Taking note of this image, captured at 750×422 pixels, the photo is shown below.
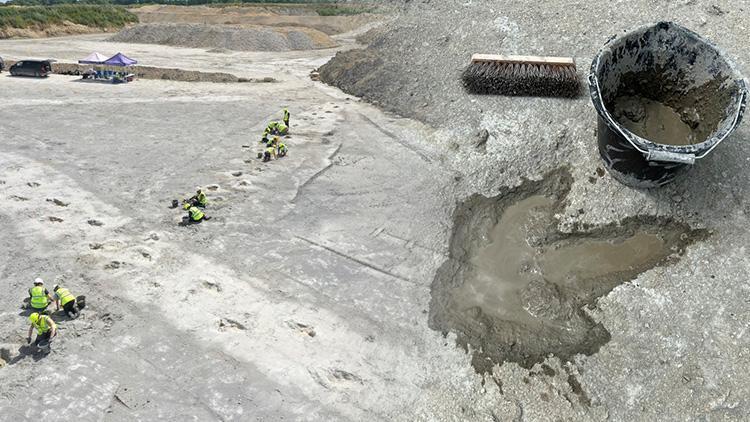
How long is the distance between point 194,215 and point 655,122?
474 inches

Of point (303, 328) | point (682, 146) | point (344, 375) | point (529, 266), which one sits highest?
point (682, 146)

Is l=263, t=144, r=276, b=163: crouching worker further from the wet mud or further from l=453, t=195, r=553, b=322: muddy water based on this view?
the wet mud

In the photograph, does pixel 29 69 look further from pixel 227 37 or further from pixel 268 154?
pixel 268 154

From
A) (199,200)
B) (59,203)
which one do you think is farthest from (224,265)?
(59,203)

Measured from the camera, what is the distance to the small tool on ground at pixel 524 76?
47.2ft

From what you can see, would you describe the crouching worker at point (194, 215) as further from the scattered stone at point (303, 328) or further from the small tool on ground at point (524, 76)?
the small tool on ground at point (524, 76)

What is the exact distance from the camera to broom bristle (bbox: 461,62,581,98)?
565 inches

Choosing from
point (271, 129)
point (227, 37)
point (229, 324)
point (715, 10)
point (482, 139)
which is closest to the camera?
point (229, 324)

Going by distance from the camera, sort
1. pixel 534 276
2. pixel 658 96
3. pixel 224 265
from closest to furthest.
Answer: pixel 534 276
pixel 224 265
pixel 658 96

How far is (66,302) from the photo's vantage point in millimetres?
8828

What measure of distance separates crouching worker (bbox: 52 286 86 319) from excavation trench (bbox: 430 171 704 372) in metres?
7.04

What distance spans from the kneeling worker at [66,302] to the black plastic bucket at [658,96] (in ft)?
37.9

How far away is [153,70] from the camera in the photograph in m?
27.8

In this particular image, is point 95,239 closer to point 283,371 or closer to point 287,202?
point 287,202
